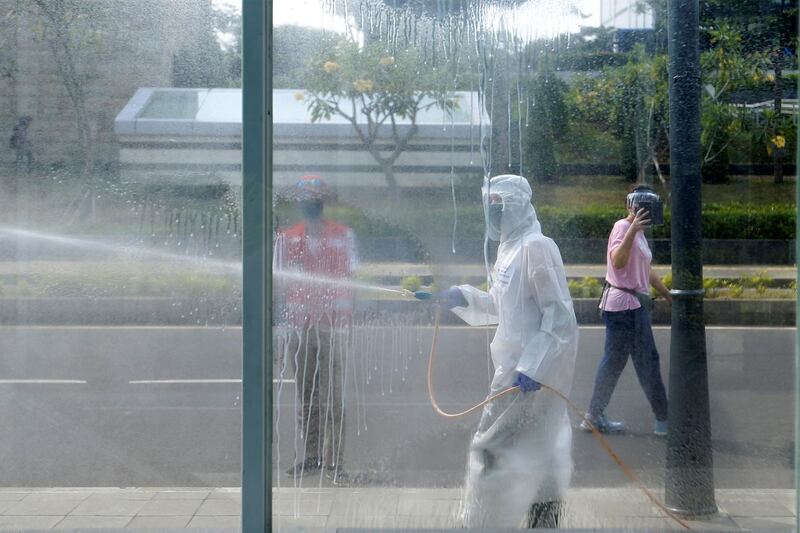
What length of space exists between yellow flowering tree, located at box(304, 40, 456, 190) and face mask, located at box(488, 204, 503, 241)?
1.17 feet

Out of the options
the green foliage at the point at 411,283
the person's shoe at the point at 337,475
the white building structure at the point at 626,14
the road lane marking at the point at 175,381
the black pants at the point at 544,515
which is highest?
the white building structure at the point at 626,14

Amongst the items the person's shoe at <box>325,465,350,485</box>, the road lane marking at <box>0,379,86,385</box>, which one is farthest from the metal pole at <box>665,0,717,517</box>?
the road lane marking at <box>0,379,86,385</box>

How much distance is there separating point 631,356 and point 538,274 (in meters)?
0.44

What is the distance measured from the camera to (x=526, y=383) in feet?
10.3

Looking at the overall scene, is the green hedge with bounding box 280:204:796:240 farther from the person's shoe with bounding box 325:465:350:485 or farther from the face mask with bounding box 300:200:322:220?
the person's shoe with bounding box 325:465:350:485

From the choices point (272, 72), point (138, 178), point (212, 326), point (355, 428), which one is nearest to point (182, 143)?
point (138, 178)

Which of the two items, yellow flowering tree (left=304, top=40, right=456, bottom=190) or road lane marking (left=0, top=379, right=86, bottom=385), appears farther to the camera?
road lane marking (left=0, top=379, right=86, bottom=385)

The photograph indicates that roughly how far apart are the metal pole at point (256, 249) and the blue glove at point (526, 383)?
0.88 m

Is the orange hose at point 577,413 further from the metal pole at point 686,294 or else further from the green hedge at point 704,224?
the green hedge at point 704,224

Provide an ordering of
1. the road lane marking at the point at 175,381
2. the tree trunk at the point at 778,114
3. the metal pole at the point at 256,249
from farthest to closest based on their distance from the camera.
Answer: the road lane marking at the point at 175,381, the tree trunk at the point at 778,114, the metal pole at the point at 256,249

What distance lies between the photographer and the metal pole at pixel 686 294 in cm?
311

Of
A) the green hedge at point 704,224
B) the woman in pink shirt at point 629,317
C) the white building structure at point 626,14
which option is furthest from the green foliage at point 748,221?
the white building structure at point 626,14

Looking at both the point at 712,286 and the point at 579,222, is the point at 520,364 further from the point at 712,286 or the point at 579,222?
the point at 712,286

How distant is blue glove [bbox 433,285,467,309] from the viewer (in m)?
3.15
